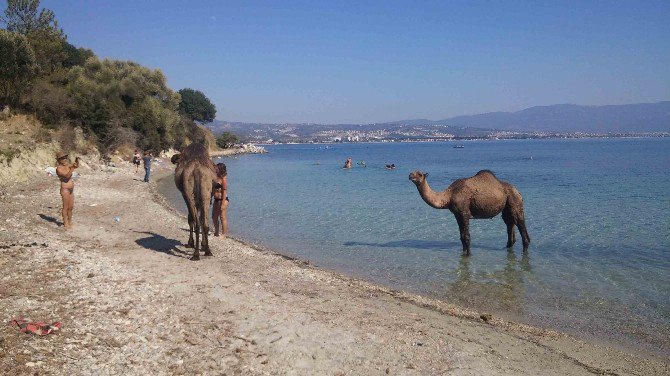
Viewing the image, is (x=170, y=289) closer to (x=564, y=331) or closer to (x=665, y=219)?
(x=564, y=331)

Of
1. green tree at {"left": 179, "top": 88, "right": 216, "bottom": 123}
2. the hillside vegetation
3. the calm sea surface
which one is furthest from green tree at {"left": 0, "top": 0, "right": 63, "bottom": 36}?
green tree at {"left": 179, "top": 88, "right": 216, "bottom": 123}

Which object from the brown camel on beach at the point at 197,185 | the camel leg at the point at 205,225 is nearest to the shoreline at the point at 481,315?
the camel leg at the point at 205,225

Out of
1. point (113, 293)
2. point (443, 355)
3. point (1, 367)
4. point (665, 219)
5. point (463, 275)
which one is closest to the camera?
point (1, 367)

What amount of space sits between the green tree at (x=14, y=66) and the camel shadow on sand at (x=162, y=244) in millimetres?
29801

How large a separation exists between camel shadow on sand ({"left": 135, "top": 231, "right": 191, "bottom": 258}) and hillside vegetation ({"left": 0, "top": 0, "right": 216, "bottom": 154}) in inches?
917

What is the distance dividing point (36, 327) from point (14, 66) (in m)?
36.9

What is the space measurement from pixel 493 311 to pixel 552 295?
190 centimetres

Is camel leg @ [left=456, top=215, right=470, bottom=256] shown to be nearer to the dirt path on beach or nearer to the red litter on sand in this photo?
the dirt path on beach

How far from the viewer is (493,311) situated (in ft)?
32.9

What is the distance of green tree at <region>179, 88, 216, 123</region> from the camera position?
9925 cm

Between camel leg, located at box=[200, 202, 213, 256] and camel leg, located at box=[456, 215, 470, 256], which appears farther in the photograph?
camel leg, located at box=[456, 215, 470, 256]

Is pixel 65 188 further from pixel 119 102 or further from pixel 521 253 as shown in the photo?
pixel 119 102

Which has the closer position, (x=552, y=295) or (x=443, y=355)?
(x=443, y=355)

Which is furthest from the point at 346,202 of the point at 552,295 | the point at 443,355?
the point at 443,355
